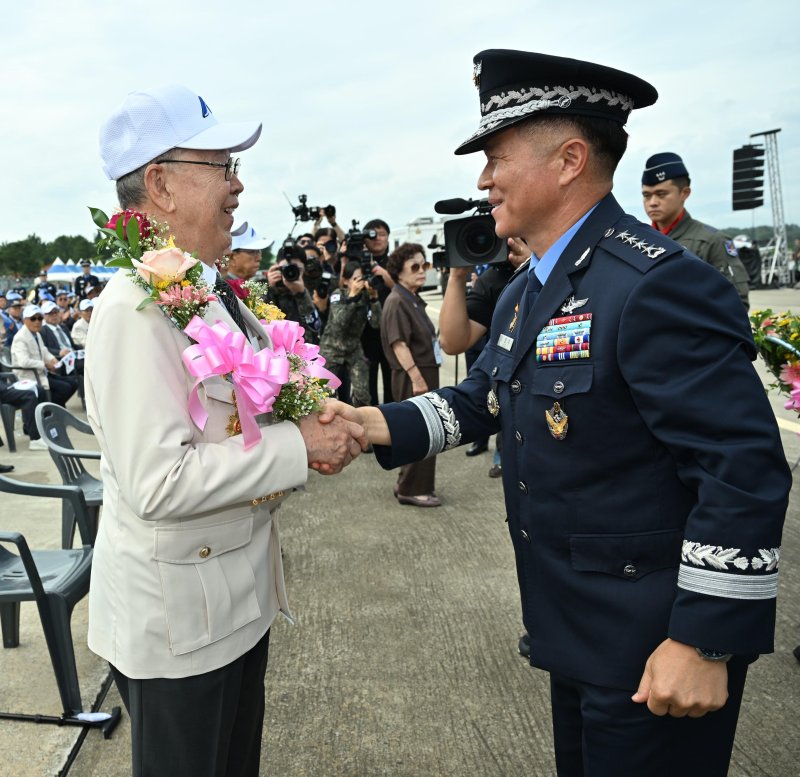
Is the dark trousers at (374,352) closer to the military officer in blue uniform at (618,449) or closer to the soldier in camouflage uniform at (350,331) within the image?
the soldier in camouflage uniform at (350,331)

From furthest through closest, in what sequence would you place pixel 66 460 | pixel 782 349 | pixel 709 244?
1. pixel 709 244
2. pixel 66 460
3. pixel 782 349

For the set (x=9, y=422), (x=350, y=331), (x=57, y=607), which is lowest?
(x=9, y=422)

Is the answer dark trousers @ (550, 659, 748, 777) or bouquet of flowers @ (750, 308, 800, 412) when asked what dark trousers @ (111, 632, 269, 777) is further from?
bouquet of flowers @ (750, 308, 800, 412)

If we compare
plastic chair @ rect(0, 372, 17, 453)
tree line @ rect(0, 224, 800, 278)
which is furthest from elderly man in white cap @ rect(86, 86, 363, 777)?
tree line @ rect(0, 224, 800, 278)

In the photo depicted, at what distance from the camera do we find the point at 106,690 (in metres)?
3.25

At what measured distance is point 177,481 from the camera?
154 cm

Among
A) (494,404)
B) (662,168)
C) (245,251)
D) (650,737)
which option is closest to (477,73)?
(494,404)

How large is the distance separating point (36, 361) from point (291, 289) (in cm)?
475

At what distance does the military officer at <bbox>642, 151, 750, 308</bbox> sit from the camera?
4797 mm

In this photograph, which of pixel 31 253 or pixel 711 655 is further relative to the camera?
pixel 31 253

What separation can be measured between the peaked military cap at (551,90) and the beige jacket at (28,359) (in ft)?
31.2

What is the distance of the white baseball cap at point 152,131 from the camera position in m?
1.78

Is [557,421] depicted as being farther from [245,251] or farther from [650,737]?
[245,251]

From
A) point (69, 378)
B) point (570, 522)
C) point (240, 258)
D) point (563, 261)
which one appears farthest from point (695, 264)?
point (69, 378)
